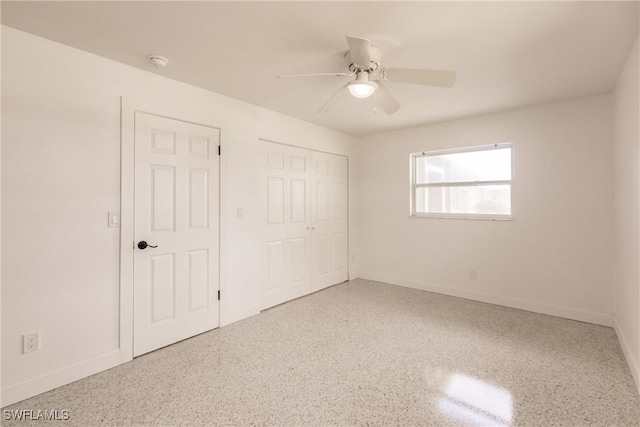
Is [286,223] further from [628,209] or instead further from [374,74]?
[628,209]

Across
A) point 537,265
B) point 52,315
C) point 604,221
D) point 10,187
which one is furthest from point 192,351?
point 604,221

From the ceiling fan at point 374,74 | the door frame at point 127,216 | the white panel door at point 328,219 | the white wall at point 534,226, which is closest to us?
the ceiling fan at point 374,74

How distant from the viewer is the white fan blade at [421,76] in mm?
1852

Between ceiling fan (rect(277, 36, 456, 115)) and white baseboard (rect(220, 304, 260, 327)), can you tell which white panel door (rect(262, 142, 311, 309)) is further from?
ceiling fan (rect(277, 36, 456, 115))

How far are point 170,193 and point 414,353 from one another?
2508 mm

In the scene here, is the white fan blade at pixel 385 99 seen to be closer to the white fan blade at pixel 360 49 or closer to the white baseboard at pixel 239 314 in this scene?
the white fan blade at pixel 360 49

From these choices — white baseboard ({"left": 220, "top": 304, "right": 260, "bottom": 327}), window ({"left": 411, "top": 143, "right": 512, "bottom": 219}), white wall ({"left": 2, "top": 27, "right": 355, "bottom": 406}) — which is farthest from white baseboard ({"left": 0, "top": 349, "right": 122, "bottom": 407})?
window ({"left": 411, "top": 143, "right": 512, "bottom": 219})

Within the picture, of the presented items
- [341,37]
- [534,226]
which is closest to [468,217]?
[534,226]

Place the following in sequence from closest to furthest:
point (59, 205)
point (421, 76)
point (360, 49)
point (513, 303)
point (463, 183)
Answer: point (360, 49) < point (421, 76) < point (59, 205) < point (513, 303) < point (463, 183)

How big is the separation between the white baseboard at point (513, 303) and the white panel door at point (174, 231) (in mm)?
2741

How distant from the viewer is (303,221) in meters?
3.99

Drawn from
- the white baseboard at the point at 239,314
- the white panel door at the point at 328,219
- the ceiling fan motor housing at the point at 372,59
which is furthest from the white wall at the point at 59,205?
the white panel door at the point at 328,219

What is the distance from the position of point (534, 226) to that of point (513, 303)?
0.94 meters

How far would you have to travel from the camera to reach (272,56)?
2.22 m
